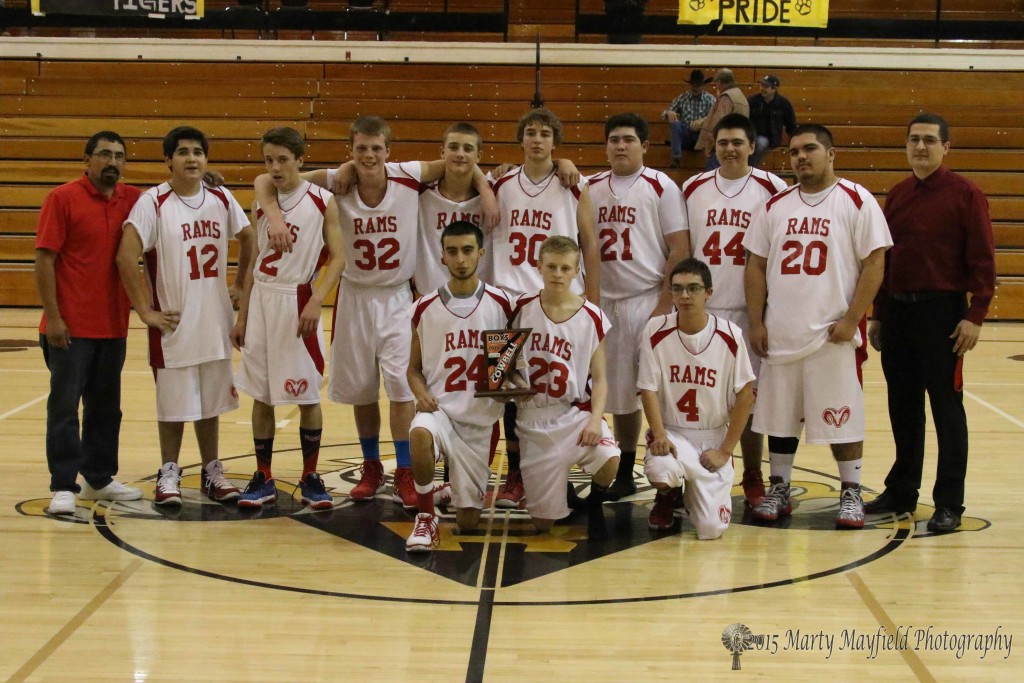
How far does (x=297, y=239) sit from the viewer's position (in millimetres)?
5512

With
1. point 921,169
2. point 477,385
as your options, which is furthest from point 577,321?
point 921,169

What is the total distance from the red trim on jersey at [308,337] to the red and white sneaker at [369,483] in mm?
594

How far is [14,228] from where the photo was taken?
46.4 ft

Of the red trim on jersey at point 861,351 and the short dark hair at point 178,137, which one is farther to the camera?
the short dark hair at point 178,137

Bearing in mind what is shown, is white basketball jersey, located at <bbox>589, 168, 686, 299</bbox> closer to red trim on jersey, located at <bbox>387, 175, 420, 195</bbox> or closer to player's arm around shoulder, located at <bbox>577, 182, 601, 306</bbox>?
player's arm around shoulder, located at <bbox>577, 182, 601, 306</bbox>

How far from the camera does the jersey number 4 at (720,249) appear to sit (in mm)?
5559

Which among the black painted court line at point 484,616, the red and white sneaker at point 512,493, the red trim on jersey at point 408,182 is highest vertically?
the red trim on jersey at point 408,182

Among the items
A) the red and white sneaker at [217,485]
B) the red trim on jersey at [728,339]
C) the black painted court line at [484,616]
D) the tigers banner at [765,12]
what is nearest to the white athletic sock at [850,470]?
the red trim on jersey at [728,339]

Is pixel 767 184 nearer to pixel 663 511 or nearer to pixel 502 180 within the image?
pixel 502 180

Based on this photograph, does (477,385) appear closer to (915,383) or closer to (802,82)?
(915,383)

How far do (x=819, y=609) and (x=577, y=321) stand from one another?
1700 mm

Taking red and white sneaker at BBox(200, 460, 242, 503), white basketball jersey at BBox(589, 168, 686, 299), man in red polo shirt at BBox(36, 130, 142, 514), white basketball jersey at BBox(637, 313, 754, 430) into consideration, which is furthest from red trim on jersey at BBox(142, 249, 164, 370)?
white basketball jersey at BBox(637, 313, 754, 430)

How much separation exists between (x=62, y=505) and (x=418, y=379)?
1.80 m

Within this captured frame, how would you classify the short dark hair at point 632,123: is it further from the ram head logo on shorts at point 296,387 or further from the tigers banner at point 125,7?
the tigers banner at point 125,7
